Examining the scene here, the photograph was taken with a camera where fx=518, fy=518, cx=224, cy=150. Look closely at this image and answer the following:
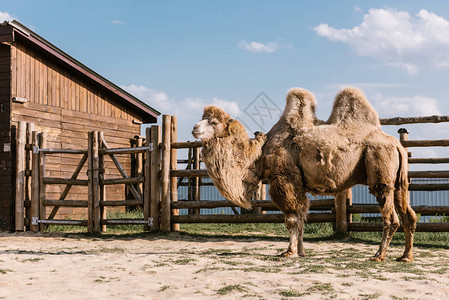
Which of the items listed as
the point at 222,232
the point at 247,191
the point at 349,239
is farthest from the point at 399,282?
the point at 222,232

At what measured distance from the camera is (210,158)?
22.8 ft

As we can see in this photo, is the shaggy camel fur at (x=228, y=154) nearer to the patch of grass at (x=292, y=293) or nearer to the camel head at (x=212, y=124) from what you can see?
the camel head at (x=212, y=124)

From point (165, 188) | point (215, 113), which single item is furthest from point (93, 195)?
point (215, 113)

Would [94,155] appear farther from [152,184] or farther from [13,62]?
[13,62]

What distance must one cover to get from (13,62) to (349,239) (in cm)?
988

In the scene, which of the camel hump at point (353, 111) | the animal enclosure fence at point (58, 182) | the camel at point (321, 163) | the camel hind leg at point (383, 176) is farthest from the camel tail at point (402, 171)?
the animal enclosure fence at point (58, 182)

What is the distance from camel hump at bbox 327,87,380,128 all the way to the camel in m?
0.01

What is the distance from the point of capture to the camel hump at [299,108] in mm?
7383

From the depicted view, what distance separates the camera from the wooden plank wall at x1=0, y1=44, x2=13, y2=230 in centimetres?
1299

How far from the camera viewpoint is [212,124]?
7.05 meters

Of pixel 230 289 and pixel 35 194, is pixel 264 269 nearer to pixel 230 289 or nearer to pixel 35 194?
pixel 230 289

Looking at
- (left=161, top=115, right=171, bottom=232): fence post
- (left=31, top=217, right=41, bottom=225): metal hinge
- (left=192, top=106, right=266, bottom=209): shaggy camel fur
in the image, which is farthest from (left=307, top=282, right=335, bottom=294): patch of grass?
(left=31, top=217, right=41, bottom=225): metal hinge

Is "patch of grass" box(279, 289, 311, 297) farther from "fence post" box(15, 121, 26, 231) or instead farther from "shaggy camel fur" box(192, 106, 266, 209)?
"fence post" box(15, 121, 26, 231)

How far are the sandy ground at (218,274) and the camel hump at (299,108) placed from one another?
190 centimetres
